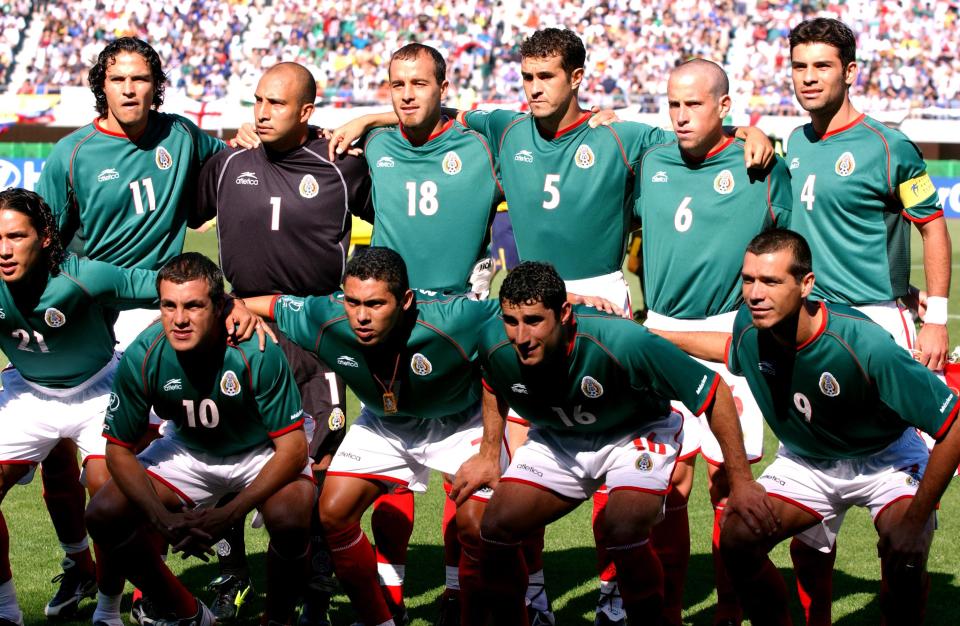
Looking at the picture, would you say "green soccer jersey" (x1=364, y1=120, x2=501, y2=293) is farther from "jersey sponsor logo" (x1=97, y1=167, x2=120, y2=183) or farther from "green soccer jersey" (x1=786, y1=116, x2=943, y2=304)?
"green soccer jersey" (x1=786, y1=116, x2=943, y2=304)

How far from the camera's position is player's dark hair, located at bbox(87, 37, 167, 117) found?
20.1 feet

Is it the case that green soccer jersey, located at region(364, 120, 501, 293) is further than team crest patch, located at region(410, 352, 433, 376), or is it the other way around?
green soccer jersey, located at region(364, 120, 501, 293)

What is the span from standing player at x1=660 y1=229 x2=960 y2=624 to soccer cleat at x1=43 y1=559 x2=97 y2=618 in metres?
3.02

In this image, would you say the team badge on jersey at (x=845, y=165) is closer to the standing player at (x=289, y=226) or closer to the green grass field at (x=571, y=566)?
the green grass field at (x=571, y=566)

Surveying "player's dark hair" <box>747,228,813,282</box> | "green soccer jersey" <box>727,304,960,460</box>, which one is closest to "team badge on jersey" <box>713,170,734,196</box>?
"green soccer jersey" <box>727,304,960,460</box>

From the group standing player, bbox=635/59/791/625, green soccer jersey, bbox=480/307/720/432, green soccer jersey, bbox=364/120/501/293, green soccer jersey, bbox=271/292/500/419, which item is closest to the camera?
green soccer jersey, bbox=480/307/720/432

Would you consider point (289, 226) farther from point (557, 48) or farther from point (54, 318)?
point (557, 48)

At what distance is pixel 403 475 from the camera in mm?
5547

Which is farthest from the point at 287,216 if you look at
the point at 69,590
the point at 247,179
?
the point at 69,590

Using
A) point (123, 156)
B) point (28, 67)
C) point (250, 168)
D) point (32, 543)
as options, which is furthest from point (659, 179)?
point (28, 67)

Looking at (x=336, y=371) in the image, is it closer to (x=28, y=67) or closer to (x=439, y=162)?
(x=439, y=162)

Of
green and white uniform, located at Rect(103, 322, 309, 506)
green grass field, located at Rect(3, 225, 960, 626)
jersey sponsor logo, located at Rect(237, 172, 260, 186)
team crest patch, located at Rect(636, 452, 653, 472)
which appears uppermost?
jersey sponsor logo, located at Rect(237, 172, 260, 186)

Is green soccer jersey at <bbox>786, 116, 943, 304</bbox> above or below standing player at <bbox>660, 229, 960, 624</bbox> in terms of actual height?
above

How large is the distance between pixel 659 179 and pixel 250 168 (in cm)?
195
